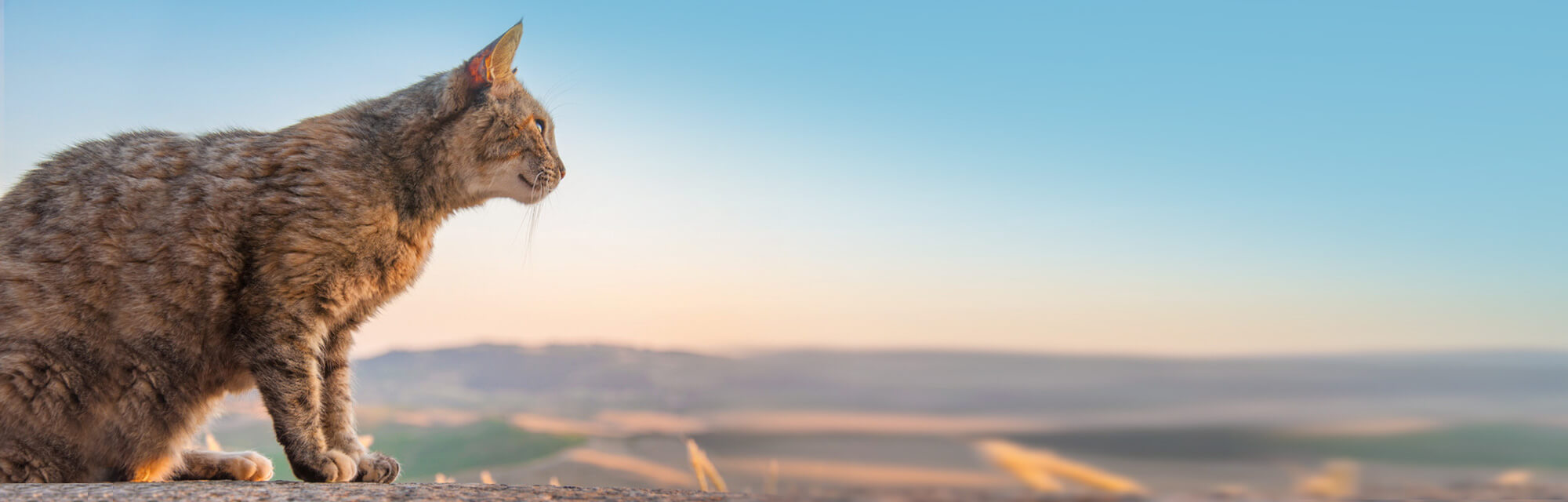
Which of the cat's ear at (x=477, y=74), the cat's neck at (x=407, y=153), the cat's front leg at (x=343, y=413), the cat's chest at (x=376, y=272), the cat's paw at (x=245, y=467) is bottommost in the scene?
the cat's paw at (x=245, y=467)

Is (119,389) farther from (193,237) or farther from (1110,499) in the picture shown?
(1110,499)

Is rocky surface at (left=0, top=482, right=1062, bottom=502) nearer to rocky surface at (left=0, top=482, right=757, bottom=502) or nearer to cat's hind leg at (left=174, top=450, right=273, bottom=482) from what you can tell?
rocky surface at (left=0, top=482, right=757, bottom=502)

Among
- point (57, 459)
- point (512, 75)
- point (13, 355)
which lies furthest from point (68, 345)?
point (512, 75)

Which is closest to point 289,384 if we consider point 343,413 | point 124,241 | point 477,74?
point 343,413

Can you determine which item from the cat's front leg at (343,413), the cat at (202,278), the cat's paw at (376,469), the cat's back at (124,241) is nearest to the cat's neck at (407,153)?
the cat at (202,278)

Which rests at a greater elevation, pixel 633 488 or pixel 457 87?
pixel 457 87

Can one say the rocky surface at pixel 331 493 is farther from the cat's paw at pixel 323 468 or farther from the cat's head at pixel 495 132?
the cat's head at pixel 495 132
